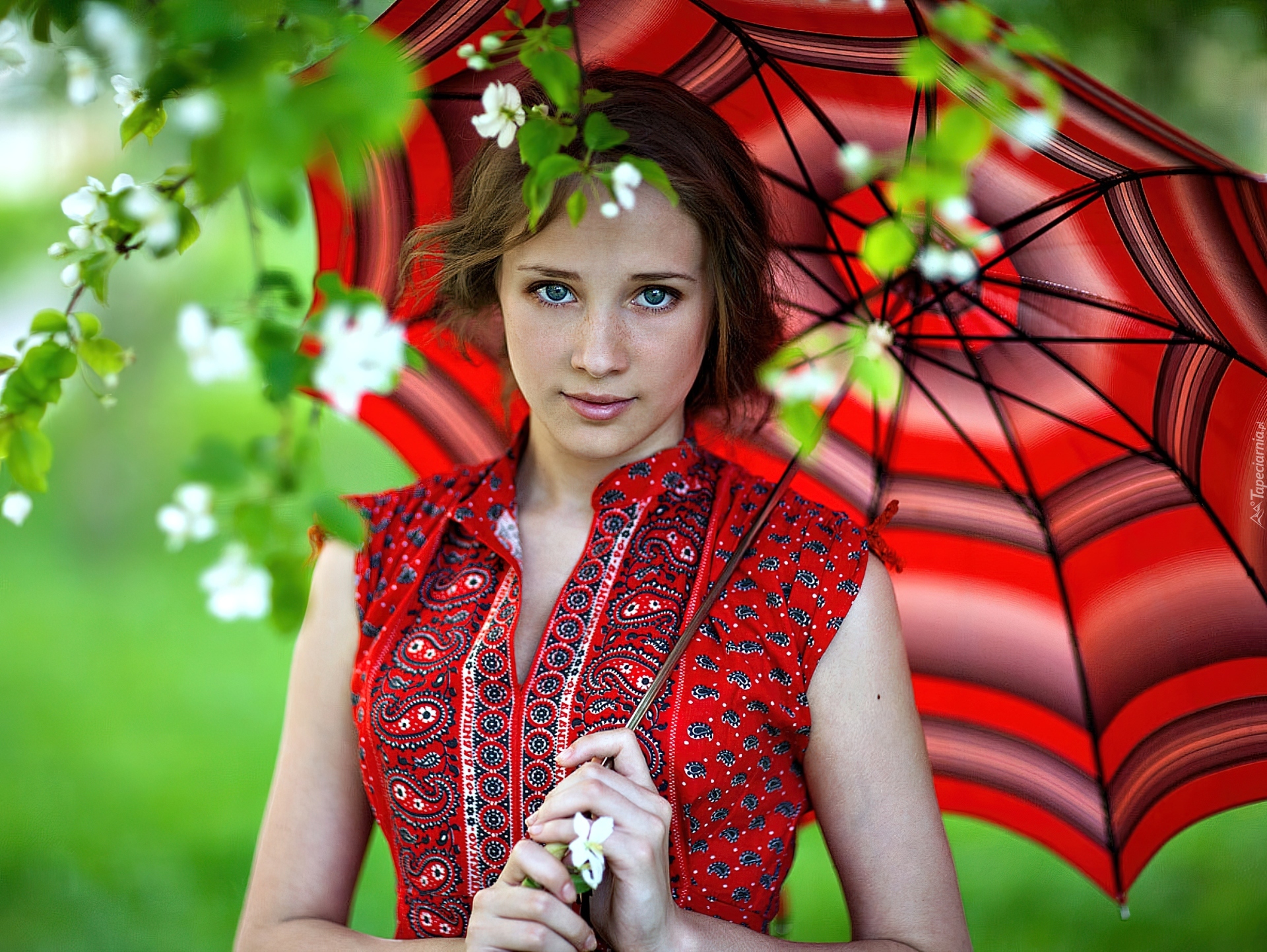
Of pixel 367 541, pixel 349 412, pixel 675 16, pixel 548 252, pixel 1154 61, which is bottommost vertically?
pixel 349 412

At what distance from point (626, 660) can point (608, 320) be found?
18.5 inches

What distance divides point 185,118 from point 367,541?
1.17m

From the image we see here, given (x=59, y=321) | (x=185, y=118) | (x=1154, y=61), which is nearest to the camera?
(x=185, y=118)

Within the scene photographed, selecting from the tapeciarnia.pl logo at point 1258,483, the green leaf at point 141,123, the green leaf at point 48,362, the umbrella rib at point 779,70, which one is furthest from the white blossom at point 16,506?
the tapeciarnia.pl logo at point 1258,483

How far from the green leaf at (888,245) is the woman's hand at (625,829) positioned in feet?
2.40

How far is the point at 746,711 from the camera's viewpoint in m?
1.66

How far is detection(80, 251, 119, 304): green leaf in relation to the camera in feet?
3.79

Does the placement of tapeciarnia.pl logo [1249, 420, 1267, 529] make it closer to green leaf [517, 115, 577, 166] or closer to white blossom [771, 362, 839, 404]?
white blossom [771, 362, 839, 404]

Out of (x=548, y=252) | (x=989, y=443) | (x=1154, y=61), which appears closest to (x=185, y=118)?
(x=548, y=252)

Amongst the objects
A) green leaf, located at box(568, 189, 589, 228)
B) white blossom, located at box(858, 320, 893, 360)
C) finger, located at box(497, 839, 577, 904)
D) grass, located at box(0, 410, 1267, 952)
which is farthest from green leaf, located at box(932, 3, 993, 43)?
grass, located at box(0, 410, 1267, 952)

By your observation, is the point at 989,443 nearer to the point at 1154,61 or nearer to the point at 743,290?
the point at 743,290

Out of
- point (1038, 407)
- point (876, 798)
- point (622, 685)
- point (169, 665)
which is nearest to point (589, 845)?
point (622, 685)

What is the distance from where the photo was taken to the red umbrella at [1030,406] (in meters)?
1.57

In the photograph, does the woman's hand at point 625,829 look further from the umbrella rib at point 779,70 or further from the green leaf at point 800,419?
the umbrella rib at point 779,70
